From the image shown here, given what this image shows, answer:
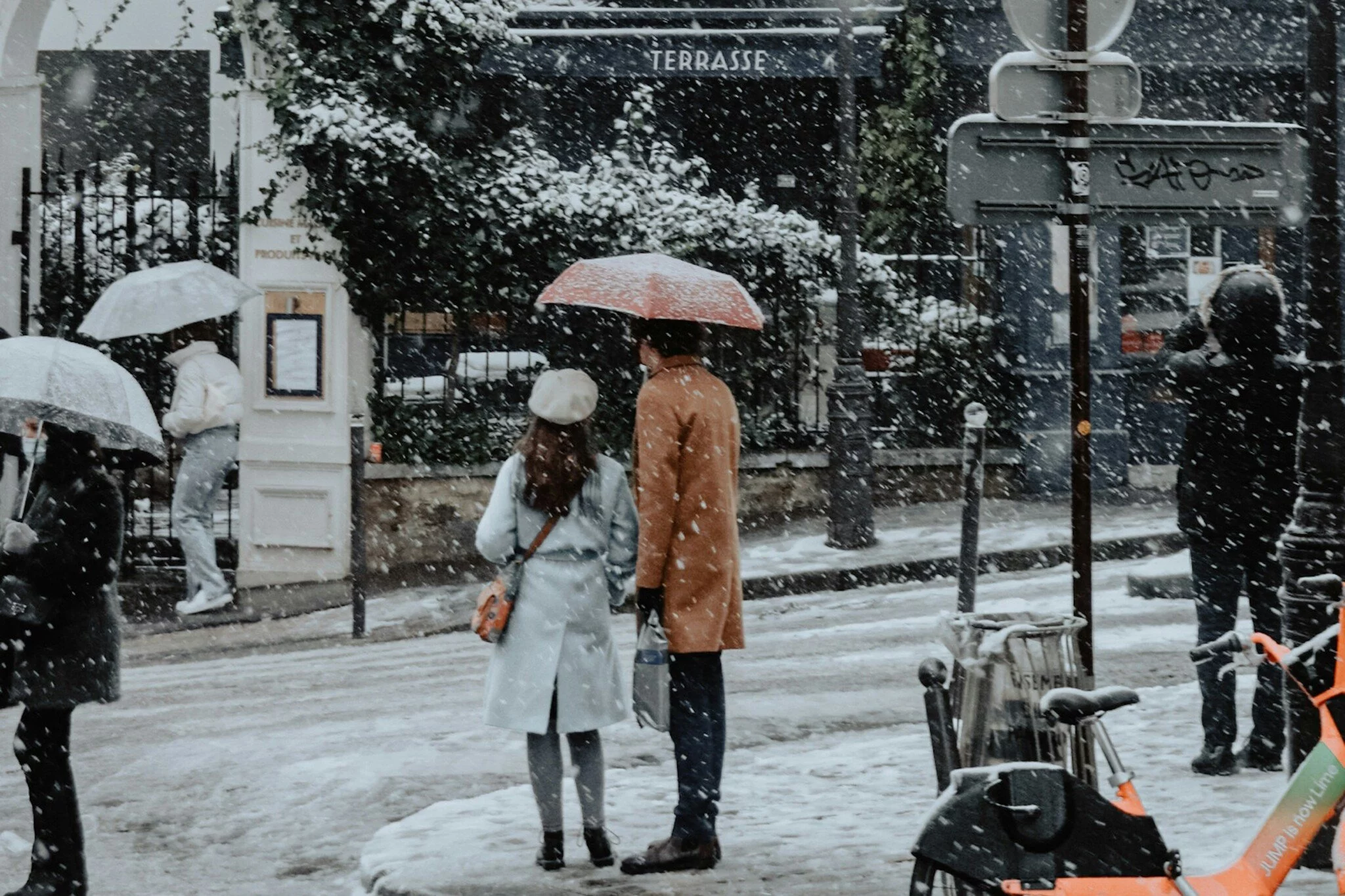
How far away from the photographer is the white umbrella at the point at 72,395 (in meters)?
5.39

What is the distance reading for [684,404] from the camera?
5406mm

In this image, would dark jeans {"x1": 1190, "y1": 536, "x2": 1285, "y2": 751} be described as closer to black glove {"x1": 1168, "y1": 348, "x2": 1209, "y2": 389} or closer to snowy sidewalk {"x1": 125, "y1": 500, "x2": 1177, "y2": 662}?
black glove {"x1": 1168, "y1": 348, "x2": 1209, "y2": 389}

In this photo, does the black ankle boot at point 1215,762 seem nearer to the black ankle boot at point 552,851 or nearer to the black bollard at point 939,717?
the black bollard at point 939,717

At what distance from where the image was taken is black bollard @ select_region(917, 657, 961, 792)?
4.49 m

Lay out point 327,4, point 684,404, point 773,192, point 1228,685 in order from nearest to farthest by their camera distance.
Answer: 1. point 684,404
2. point 1228,685
3. point 327,4
4. point 773,192

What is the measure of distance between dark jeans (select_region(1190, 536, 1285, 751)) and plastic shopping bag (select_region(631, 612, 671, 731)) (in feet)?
7.45

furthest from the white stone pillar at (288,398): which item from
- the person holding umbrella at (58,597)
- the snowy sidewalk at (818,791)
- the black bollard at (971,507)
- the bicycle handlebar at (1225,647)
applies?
the bicycle handlebar at (1225,647)

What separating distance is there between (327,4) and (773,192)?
6315 millimetres

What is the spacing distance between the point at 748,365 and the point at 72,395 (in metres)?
9.31

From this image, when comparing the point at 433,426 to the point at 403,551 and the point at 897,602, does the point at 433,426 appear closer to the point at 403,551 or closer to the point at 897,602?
the point at 403,551

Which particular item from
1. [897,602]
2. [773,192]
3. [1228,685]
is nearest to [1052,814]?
[1228,685]

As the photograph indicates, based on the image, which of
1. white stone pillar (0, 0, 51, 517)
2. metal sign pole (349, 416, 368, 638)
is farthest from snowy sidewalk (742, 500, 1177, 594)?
white stone pillar (0, 0, 51, 517)

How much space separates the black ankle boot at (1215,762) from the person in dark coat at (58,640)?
3.99 meters


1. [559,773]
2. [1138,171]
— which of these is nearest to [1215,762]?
[1138,171]
